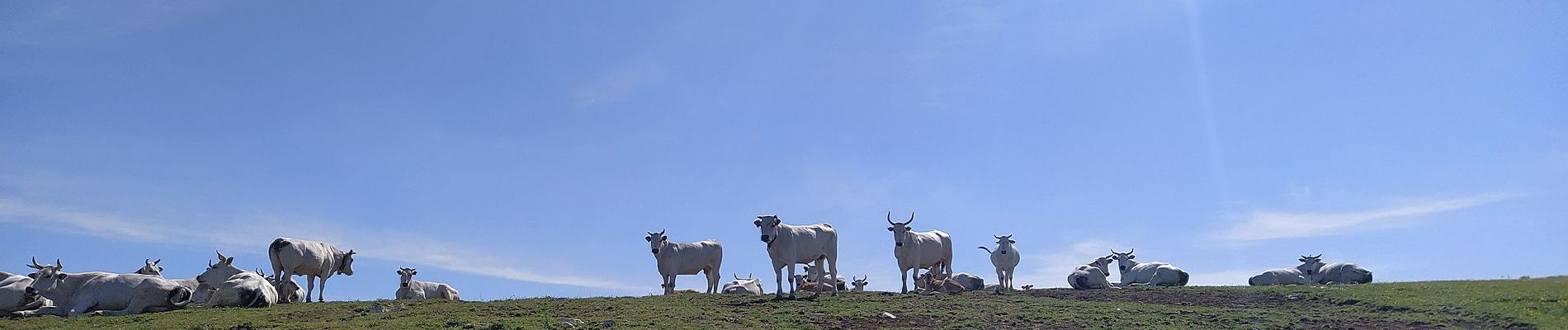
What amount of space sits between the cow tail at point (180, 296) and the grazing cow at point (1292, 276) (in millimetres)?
34249

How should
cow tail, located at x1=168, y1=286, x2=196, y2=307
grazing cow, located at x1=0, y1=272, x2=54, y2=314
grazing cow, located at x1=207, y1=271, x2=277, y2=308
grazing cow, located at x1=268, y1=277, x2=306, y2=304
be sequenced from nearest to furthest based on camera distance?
grazing cow, located at x1=0, y1=272, x2=54, y2=314
cow tail, located at x1=168, y1=286, x2=196, y2=307
grazing cow, located at x1=207, y1=271, x2=277, y2=308
grazing cow, located at x1=268, y1=277, x2=306, y2=304

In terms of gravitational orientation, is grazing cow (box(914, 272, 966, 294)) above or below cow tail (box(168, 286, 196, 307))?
above

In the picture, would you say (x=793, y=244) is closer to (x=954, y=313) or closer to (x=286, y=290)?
(x=954, y=313)

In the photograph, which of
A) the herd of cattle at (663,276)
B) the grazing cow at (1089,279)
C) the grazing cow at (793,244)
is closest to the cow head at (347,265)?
the herd of cattle at (663,276)

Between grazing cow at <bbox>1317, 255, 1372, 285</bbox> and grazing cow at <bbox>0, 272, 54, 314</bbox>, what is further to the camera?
grazing cow at <bbox>1317, 255, 1372, 285</bbox>

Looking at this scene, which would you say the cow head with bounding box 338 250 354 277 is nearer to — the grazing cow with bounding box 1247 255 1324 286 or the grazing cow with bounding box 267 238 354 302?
the grazing cow with bounding box 267 238 354 302

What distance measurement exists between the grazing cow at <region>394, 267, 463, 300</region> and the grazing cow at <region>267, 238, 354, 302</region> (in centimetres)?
268

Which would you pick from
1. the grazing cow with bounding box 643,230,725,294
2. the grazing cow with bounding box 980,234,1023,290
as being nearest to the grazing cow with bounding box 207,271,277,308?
the grazing cow with bounding box 643,230,725,294

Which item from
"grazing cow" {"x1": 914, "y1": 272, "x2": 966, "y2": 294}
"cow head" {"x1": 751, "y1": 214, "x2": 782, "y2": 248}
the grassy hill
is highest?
"cow head" {"x1": 751, "y1": 214, "x2": 782, "y2": 248}

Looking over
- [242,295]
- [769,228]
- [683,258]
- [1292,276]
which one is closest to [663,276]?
[683,258]

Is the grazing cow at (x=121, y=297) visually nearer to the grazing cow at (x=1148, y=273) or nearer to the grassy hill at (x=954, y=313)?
the grassy hill at (x=954, y=313)

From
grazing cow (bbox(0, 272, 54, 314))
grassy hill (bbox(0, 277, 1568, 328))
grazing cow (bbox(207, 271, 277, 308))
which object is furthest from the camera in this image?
grazing cow (bbox(207, 271, 277, 308))

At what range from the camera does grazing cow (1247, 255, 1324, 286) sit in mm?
40438

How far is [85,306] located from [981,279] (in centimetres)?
2850
